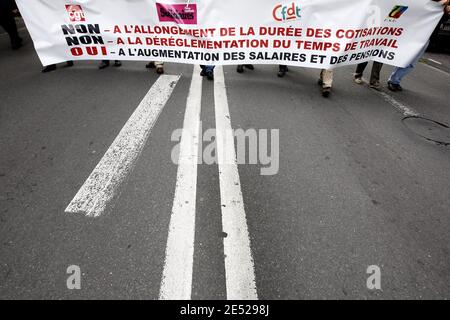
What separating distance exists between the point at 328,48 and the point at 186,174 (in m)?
3.72

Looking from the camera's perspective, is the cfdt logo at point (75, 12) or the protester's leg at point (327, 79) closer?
the cfdt logo at point (75, 12)

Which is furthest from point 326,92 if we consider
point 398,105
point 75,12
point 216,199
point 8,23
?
point 8,23

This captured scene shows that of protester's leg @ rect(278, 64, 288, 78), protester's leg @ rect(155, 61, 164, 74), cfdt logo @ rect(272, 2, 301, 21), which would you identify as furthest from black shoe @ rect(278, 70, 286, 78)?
protester's leg @ rect(155, 61, 164, 74)

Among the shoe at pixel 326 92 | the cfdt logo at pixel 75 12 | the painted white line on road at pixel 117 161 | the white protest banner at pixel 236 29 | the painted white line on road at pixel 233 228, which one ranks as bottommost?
the shoe at pixel 326 92

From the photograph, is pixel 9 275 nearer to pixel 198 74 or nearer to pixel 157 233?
pixel 157 233

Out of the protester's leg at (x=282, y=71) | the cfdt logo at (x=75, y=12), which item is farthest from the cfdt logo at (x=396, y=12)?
the cfdt logo at (x=75, y=12)

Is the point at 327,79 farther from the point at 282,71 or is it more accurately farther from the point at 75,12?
the point at 75,12

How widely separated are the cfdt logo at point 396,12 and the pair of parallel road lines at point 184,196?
11.3 ft

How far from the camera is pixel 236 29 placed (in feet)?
16.5

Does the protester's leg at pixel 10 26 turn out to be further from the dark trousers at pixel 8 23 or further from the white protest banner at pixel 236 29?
the white protest banner at pixel 236 29

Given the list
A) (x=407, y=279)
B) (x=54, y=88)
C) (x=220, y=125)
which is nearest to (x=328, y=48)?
(x=220, y=125)

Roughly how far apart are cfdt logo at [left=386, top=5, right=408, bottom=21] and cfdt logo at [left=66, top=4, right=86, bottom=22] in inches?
227

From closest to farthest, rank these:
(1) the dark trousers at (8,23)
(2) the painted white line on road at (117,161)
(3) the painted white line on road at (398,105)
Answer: (2) the painted white line on road at (117,161)
(3) the painted white line on road at (398,105)
(1) the dark trousers at (8,23)

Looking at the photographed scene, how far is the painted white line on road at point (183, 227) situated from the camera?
79.9 inches
